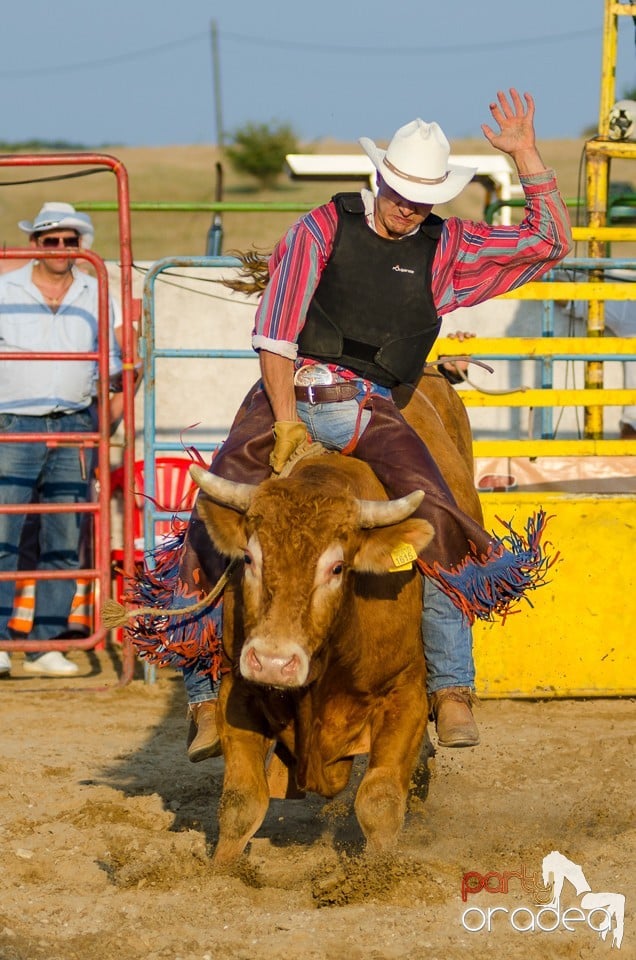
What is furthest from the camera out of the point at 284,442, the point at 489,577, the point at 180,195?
the point at 180,195

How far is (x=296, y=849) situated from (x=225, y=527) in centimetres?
141

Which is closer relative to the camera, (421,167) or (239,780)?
(239,780)

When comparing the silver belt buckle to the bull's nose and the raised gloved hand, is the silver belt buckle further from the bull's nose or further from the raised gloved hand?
the bull's nose

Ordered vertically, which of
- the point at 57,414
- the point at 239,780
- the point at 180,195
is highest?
the point at 180,195

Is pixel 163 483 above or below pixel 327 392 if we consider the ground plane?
below

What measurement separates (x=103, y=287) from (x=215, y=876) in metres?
4.21

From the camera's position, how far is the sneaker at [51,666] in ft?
26.4

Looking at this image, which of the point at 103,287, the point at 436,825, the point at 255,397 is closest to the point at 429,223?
the point at 255,397

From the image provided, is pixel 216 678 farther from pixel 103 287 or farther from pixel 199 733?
pixel 103 287

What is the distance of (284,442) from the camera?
4.44 metres

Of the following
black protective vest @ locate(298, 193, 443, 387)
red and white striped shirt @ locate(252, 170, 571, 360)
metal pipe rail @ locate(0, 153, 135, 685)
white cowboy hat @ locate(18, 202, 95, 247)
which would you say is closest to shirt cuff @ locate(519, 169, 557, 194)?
red and white striped shirt @ locate(252, 170, 571, 360)

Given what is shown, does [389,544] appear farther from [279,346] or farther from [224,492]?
[279,346]

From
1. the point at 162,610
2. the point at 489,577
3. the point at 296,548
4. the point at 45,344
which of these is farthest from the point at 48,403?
the point at 296,548

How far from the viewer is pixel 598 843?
4793mm
